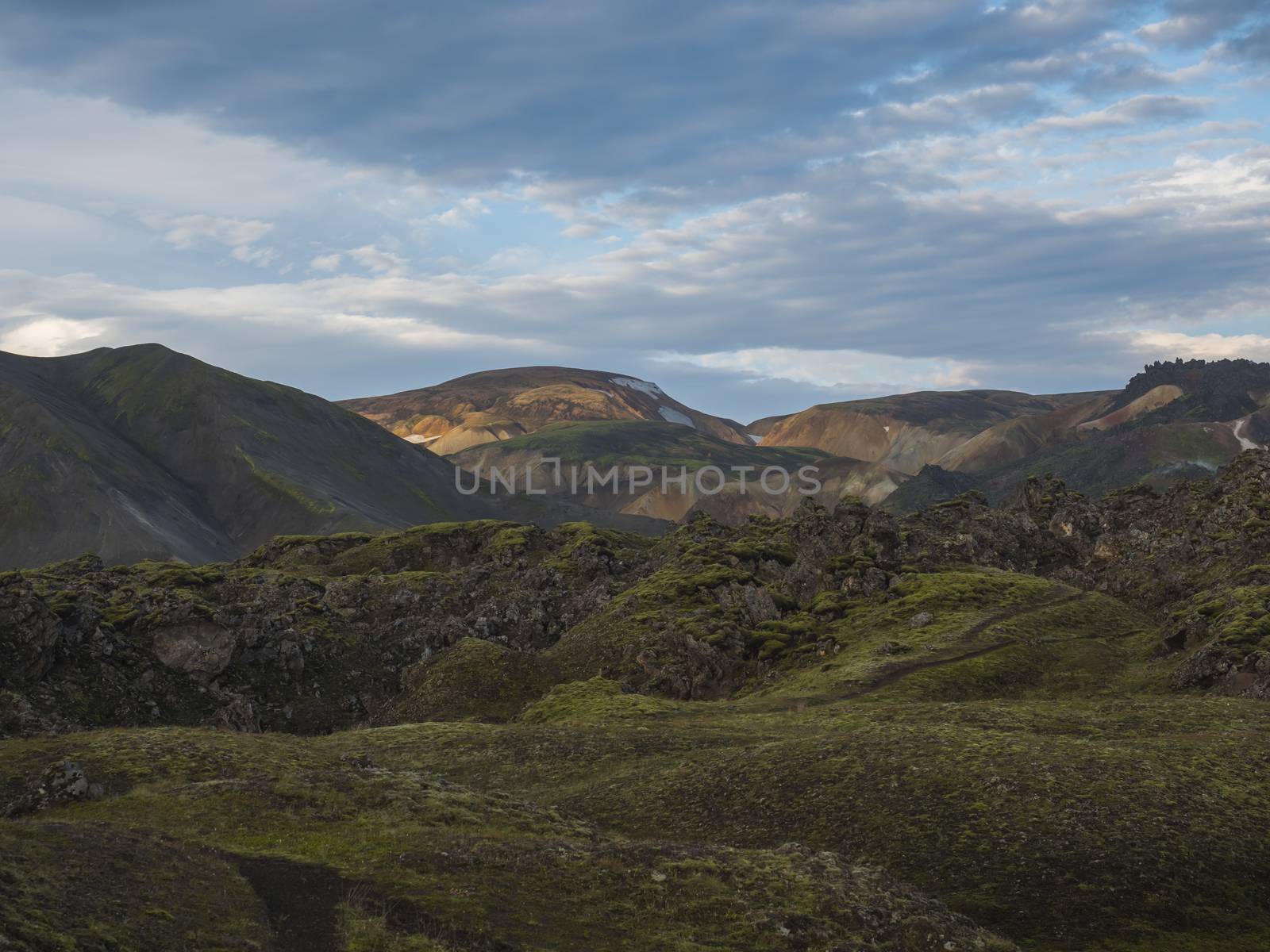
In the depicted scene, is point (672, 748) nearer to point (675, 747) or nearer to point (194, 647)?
point (675, 747)

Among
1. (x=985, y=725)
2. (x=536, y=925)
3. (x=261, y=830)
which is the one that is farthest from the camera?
(x=985, y=725)

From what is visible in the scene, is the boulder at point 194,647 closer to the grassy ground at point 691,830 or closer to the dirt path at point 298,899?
the grassy ground at point 691,830

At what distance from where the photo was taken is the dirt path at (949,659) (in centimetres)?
7219

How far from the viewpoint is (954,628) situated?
281ft

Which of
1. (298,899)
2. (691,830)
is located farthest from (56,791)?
(691,830)

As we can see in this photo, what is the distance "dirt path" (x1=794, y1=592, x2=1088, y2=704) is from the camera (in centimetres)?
7219

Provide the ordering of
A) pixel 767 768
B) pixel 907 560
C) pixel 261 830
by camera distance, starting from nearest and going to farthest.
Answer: pixel 261 830
pixel 767 768
pixel 907 560

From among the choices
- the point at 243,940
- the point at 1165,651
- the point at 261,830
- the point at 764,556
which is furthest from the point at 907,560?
the point at 243,940

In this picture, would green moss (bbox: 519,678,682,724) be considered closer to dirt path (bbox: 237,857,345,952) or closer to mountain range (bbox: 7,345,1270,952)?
mountain range (bbox: 7,345,1270,952)

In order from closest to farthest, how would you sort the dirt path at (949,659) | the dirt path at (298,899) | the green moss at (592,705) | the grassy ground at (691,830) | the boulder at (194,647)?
the dirt path at (298,899) < the grassy ground at (691,830) < the green moss at (592,705) < the dirt path at (949,659) < the boulder at (194,647)

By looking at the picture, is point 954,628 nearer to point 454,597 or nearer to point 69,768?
point 454,597

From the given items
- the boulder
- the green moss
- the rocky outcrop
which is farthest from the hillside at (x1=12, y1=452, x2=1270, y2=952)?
the green moss

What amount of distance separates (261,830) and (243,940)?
1205 centimetres

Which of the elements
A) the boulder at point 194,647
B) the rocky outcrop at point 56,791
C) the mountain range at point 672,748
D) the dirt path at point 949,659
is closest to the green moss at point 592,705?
the mountain range at point 672,748
